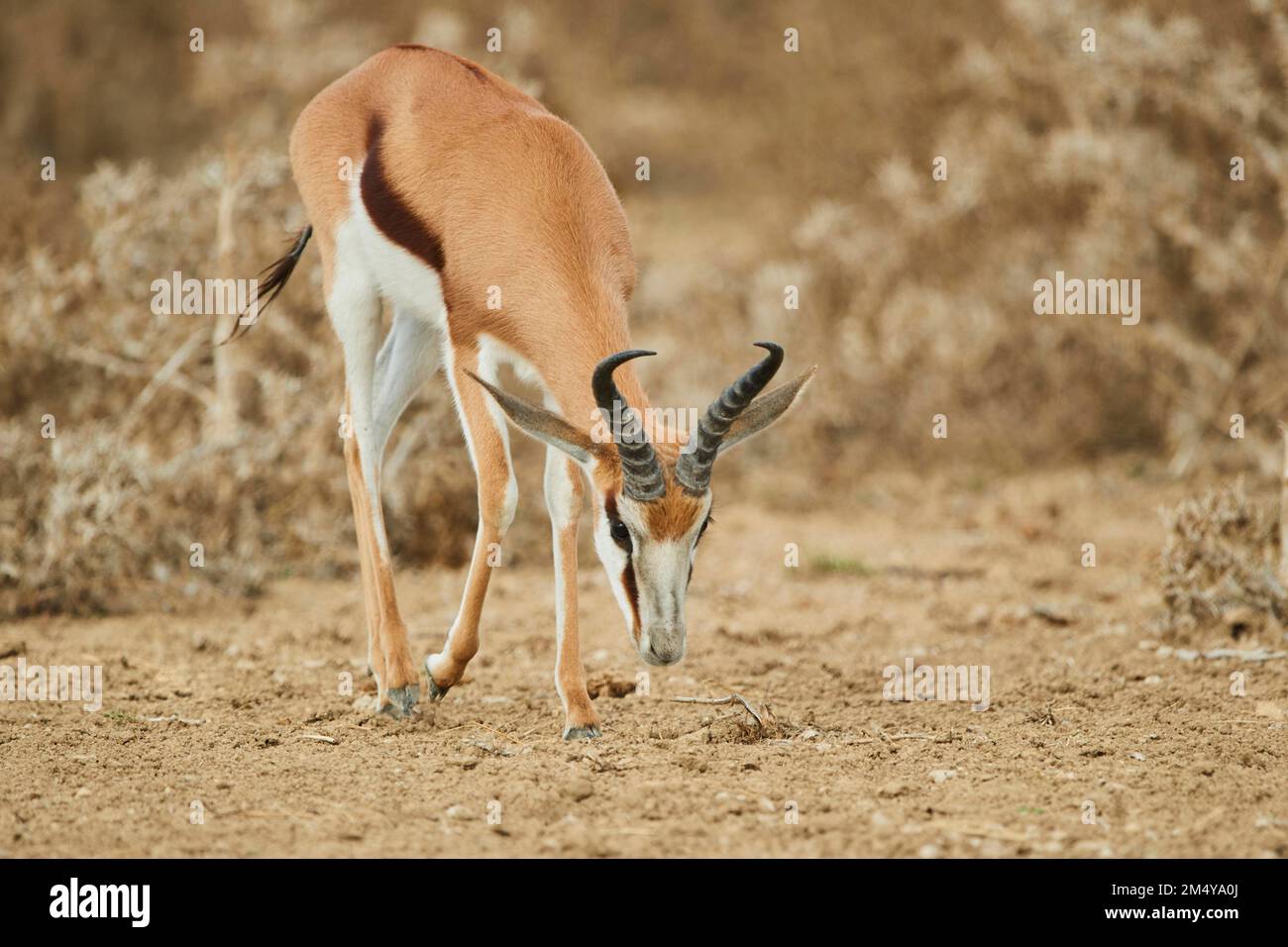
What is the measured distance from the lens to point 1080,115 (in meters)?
11.8

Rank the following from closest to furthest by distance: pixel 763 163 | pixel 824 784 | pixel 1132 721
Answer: pixel 824 784, pixel 1132 721, pixel 763 163

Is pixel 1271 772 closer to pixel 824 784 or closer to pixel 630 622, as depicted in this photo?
pixel 824 784

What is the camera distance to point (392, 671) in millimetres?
6598

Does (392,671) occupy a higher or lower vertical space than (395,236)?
lower

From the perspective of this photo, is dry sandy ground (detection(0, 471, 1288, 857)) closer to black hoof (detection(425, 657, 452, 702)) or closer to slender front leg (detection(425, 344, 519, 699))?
black hoof (detection(425, 657, 452, 702))

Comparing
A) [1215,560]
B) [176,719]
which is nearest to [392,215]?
[176,719]

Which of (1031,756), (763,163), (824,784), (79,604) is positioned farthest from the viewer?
(763,163)

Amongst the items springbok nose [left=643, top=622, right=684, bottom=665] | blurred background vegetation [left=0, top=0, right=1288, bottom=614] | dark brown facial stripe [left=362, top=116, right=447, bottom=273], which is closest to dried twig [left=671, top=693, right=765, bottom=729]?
springbok nose [left=643, top=622, right=684, bottom=665]

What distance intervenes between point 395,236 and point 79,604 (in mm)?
3384

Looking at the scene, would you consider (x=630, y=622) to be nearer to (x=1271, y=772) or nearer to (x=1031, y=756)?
(x=1031, y=756)

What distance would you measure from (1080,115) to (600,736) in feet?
25.8
